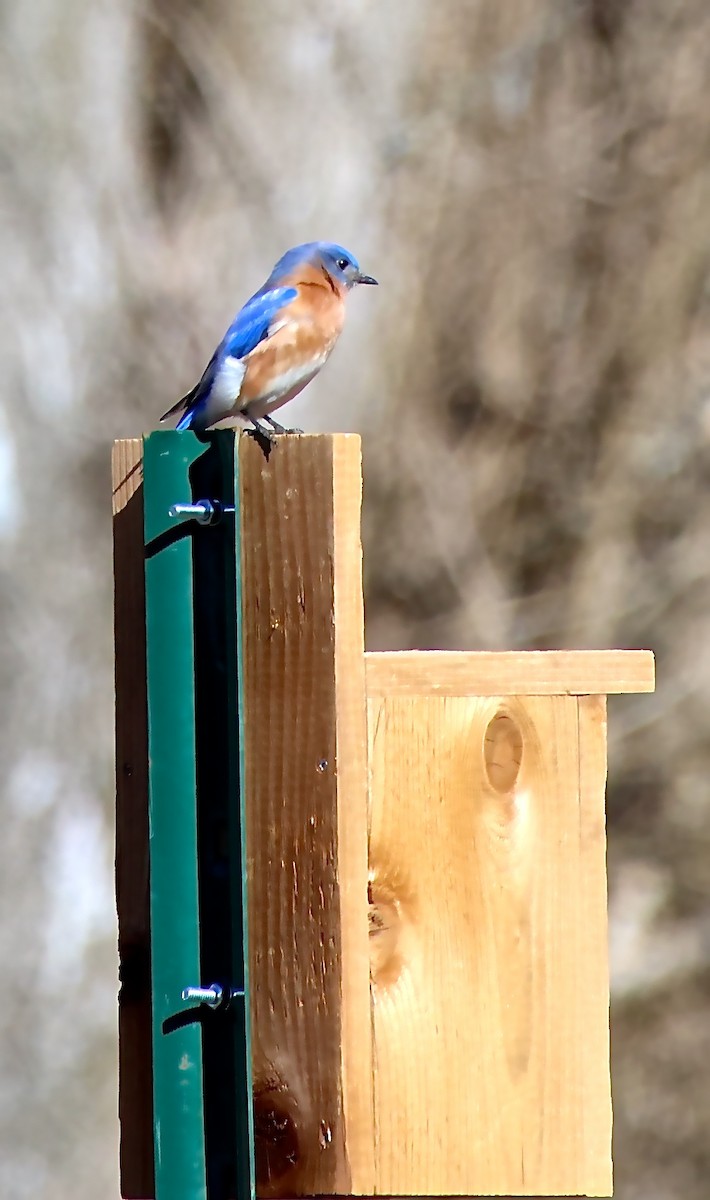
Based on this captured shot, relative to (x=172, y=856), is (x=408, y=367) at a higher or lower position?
higher

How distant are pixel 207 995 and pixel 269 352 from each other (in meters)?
0.86

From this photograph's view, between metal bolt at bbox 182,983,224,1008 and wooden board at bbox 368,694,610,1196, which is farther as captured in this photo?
wooden board at bbox 368,694,610,1196

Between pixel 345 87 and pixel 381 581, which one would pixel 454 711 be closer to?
pixel 381 581

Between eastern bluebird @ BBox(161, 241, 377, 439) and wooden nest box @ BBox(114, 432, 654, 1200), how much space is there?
25 centimetres

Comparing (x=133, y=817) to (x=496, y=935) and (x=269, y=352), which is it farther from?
(x=269, y=352)

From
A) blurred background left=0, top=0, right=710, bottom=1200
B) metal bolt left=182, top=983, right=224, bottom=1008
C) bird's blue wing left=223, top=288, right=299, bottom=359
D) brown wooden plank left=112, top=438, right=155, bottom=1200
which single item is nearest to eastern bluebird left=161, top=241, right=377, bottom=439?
bird's blue wing left=223, top=288, right=299, bottom=359

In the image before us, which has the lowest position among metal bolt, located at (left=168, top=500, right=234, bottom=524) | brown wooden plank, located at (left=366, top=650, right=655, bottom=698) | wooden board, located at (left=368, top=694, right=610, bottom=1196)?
wooden board, located at (left=368, top=694, right=610, bottom=1196)

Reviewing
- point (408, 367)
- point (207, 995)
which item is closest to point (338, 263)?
point (207, 995)

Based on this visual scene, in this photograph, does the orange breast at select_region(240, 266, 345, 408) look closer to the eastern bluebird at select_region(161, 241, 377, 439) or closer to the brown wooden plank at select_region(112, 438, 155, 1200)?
the eastern bluebird at select_region(161, 241, 377, 439)

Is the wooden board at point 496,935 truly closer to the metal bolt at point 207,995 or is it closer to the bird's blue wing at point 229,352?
the metal bolt at point 207,995

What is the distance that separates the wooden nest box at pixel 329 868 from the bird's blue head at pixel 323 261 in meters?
0.56

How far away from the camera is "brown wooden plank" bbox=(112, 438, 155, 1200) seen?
1.81 metres

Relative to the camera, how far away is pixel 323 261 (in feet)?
7.51

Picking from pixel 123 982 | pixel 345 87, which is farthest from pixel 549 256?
pixel 123 982
